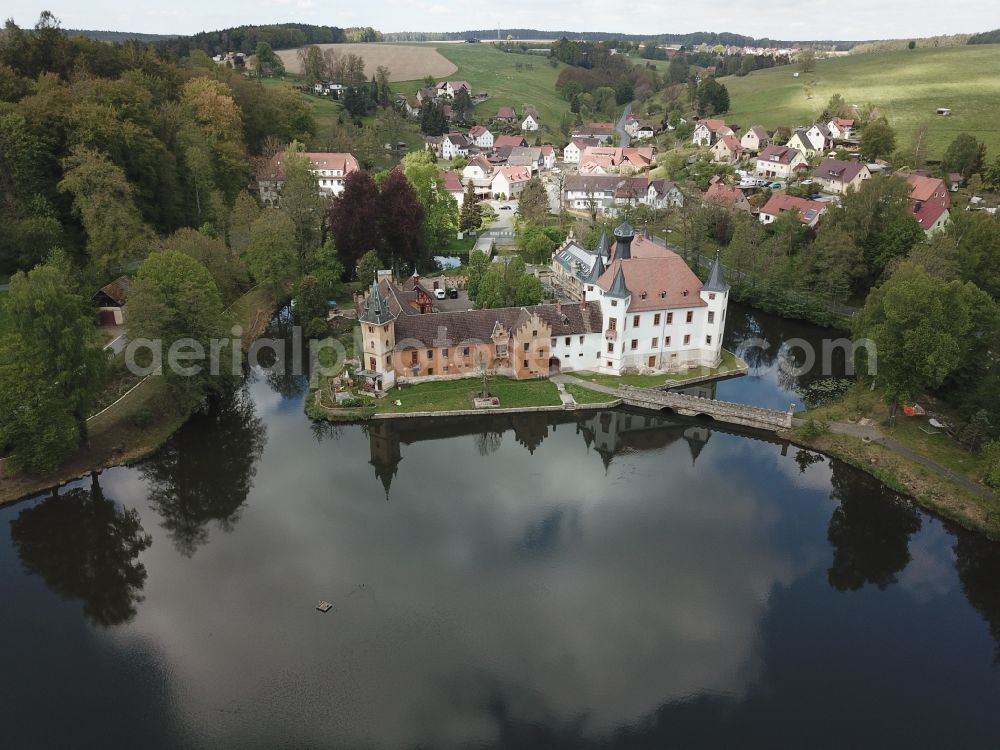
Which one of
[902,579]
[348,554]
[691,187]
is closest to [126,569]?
[348,554]

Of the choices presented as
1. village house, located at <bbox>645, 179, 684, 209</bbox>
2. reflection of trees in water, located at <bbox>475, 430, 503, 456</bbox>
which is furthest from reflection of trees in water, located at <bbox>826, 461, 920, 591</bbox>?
village house, located at <bbox>645, 179, 684, 209</bbox>

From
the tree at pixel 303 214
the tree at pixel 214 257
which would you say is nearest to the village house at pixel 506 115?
the tree at pixel 303 214

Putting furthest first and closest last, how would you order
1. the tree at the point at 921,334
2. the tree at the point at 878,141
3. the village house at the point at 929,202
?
the tree at the point at 878,141 → the village house at the point at 929,202 → the tree at the point at 921,334

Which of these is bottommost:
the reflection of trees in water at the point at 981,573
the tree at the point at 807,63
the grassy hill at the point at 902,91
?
the reflection of trees in water at the point at 981,573

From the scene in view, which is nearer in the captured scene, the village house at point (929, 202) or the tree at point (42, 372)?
the tree at point (42, 372)

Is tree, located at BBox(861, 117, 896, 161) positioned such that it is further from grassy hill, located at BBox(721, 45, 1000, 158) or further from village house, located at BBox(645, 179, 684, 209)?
village house, located at BBox(645, 179, 684, 209)

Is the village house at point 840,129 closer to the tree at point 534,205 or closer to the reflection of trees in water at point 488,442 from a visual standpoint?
the tree at point 534,205

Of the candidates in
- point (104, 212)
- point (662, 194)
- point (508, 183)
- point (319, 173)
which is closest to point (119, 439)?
point (104, 212)
